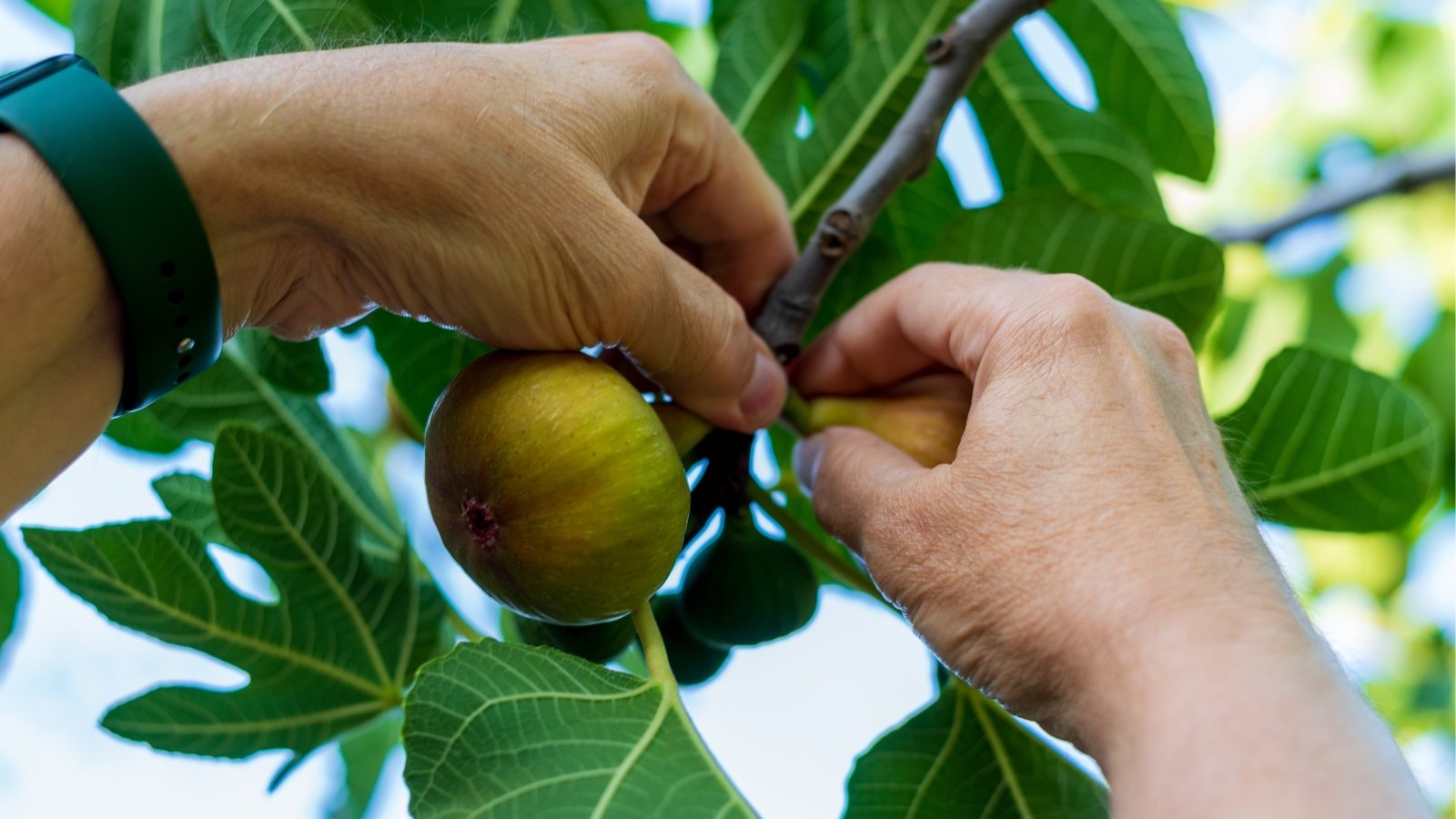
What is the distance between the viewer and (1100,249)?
1.53 metres

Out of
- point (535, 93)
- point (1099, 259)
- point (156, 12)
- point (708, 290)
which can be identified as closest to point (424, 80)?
point (535, 93)

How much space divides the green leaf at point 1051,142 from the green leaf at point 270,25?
924 mm

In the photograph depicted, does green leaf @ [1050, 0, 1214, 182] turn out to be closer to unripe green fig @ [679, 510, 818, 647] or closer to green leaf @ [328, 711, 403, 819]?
unripe green fig @ [679, 510, 818, 647]

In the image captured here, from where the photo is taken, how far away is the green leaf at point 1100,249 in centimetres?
151

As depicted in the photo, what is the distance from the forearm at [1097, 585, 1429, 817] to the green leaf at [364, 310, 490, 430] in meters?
0.94

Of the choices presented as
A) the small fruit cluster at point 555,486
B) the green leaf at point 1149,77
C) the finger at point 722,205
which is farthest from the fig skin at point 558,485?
the green leaf at point 1149,77

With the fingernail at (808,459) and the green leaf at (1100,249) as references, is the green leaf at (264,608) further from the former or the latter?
the green leaf at (1100,249)

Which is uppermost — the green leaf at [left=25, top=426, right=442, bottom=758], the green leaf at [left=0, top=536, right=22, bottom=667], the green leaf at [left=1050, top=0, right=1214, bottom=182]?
the green leaf at [left=1050, top=0, right=1214, bottom=182]

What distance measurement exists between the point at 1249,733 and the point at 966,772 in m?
0.64

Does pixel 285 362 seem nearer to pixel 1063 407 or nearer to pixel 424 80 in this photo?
pixel 424 80

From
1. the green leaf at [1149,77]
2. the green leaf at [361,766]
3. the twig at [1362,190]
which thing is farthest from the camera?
the twig at [1362,190]

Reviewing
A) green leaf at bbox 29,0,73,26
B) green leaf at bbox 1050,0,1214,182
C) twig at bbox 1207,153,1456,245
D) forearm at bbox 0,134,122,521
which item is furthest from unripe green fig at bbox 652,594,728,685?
twig at bbox 1207,153,1456,245

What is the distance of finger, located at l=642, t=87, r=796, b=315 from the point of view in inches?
54.8

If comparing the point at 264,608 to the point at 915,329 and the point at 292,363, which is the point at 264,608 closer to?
the point at 292,363
